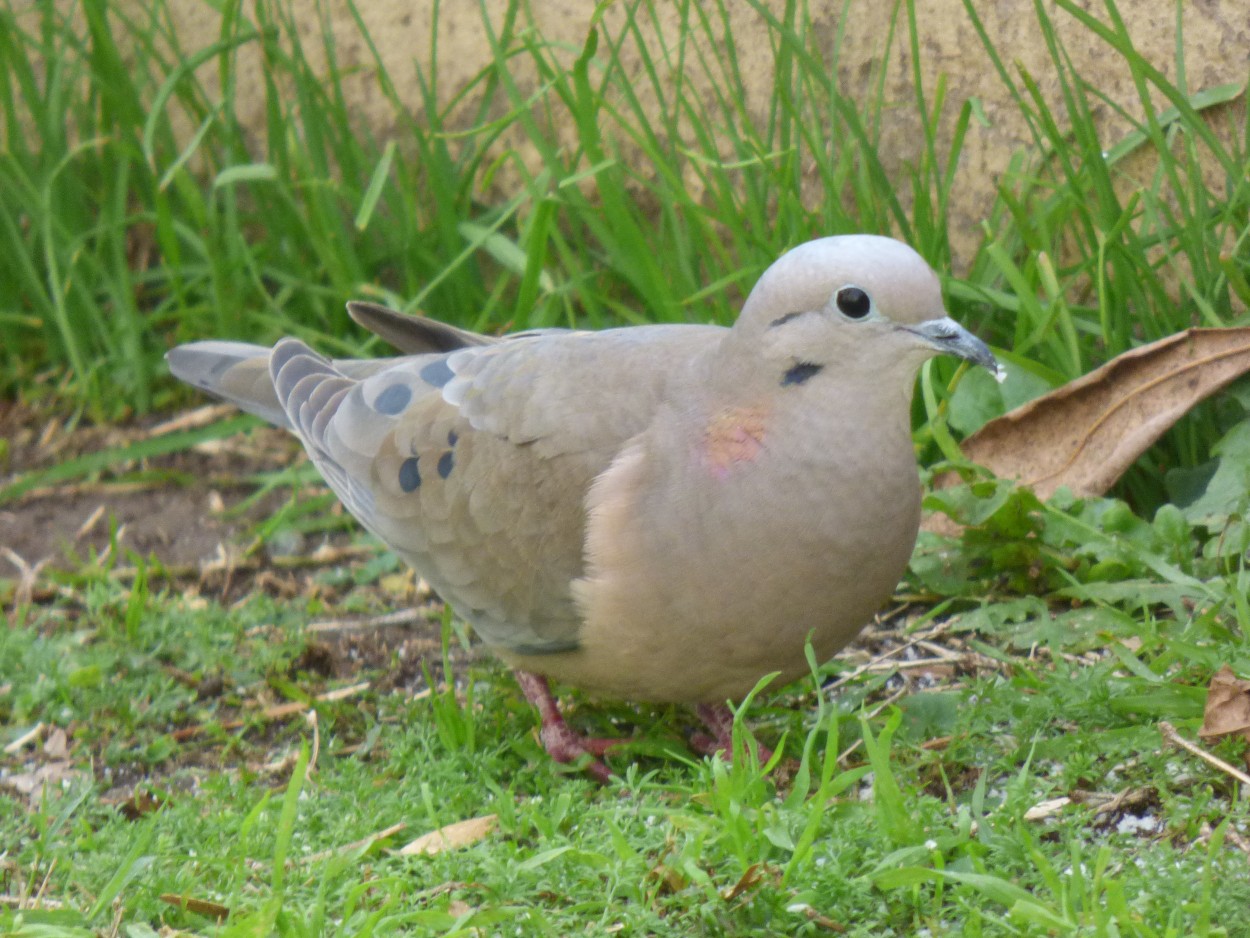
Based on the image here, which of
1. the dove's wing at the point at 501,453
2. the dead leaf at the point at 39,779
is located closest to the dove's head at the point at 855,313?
the dove's wing at the point at 501,453

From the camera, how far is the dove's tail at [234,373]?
382 cm

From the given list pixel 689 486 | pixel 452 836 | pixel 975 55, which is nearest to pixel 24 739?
pixel 452 836

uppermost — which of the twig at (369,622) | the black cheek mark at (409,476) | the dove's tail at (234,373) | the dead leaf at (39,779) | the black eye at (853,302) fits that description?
the black eye at (853,302)

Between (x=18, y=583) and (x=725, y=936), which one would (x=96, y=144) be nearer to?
(x=18, y=583)

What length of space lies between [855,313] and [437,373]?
1122 millimetres

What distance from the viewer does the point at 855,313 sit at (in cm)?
256

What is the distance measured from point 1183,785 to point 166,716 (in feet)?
7.06

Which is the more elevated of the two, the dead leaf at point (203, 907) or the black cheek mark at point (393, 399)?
the black cheek mark at point (393, 399)

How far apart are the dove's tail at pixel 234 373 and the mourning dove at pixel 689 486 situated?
0.68m

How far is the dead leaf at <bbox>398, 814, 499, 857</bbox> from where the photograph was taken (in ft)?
8.53

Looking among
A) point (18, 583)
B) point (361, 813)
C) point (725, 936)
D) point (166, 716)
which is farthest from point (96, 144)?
point (725, 936)

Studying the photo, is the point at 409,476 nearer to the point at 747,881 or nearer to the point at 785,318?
the point at 785,318

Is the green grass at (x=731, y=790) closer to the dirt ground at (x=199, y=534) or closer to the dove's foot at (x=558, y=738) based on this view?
the dove's foot at (x=558, y=738)

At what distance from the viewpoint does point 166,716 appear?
3.53m
